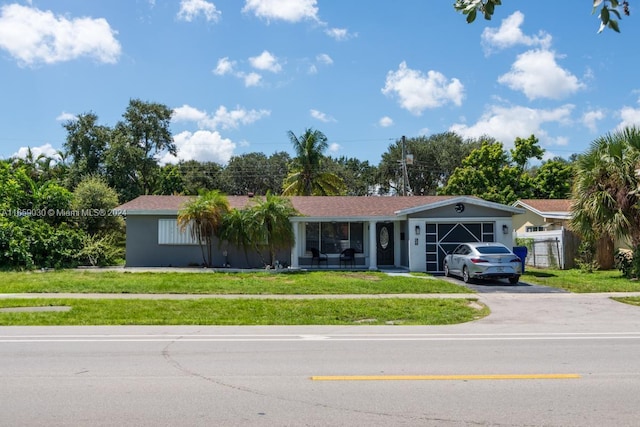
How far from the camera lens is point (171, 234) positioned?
2377cm

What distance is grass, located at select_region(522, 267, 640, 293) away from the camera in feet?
56.0

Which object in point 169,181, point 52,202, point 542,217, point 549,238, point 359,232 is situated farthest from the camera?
point 169,181

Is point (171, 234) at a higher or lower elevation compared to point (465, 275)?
higher

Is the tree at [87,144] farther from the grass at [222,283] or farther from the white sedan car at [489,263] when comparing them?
the white sedan car at [489,263]

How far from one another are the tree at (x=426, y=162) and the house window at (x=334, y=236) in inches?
1196

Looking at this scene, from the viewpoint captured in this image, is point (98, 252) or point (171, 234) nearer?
point (171, 234)

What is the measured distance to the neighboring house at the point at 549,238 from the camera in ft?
80.1

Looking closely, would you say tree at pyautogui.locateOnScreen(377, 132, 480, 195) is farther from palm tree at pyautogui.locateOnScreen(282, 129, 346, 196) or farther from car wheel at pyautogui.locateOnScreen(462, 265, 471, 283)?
car wheel at pyautogui.locateOnScreen(462, 265, 471, 283)

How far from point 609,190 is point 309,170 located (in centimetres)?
2462

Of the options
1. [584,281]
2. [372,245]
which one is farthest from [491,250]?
[372,245]

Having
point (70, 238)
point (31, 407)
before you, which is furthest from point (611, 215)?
point (70, 238)

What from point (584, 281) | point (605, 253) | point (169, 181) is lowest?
point (584, 281)

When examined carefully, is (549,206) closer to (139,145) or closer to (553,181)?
(553,181)

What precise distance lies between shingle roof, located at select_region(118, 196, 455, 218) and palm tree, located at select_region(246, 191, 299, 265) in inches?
59.2
